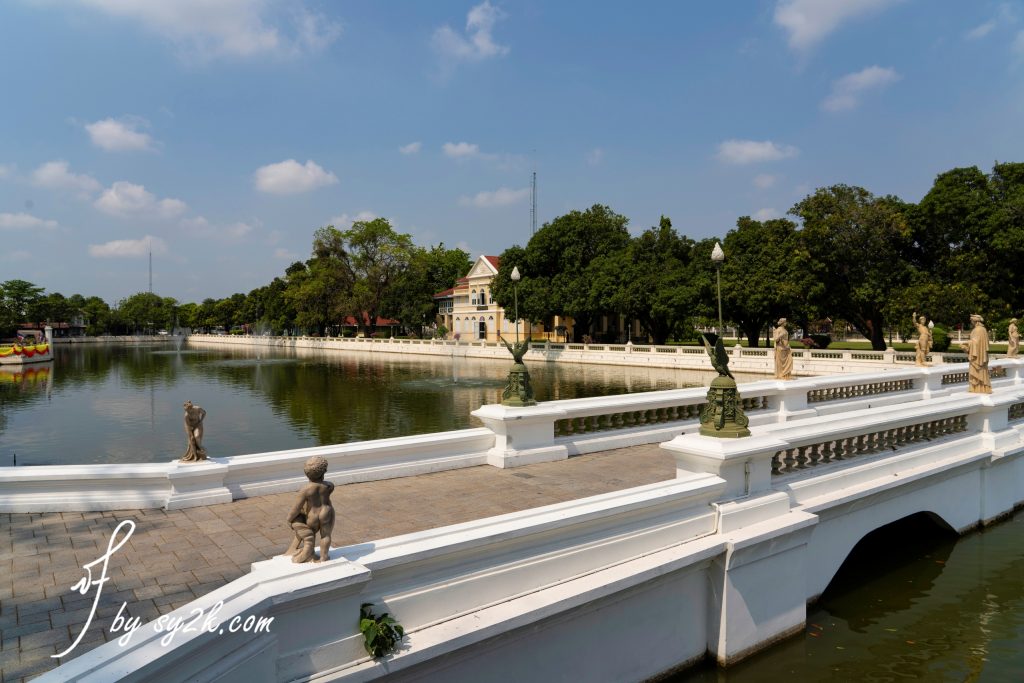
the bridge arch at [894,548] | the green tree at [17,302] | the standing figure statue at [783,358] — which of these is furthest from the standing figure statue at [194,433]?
the green tree at [17,302]

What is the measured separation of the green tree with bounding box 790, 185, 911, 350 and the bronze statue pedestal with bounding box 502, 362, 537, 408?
32785 mm

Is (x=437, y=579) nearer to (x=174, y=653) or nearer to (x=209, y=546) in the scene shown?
(x=174, y=653)

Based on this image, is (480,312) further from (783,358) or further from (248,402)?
(783,358)

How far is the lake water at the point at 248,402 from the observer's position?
18469mm

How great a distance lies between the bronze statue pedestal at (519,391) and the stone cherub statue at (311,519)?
5.35 metres

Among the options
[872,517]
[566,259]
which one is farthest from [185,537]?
[566,259]

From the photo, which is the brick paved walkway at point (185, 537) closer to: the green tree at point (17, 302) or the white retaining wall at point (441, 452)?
the white retaining wall at point (441, 452)

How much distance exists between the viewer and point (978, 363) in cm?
1084

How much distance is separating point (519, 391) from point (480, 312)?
67594mm

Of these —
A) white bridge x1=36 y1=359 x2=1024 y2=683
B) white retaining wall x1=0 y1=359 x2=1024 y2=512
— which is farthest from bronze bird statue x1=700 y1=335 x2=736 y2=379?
white retaining wall x1=0 y1=359 x2=1024 y2=512

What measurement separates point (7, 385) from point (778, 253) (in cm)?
4768

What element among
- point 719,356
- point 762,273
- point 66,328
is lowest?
point 719,356

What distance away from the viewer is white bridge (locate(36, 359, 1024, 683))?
3.89 meters

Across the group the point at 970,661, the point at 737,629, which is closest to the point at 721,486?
the point at 737,629
